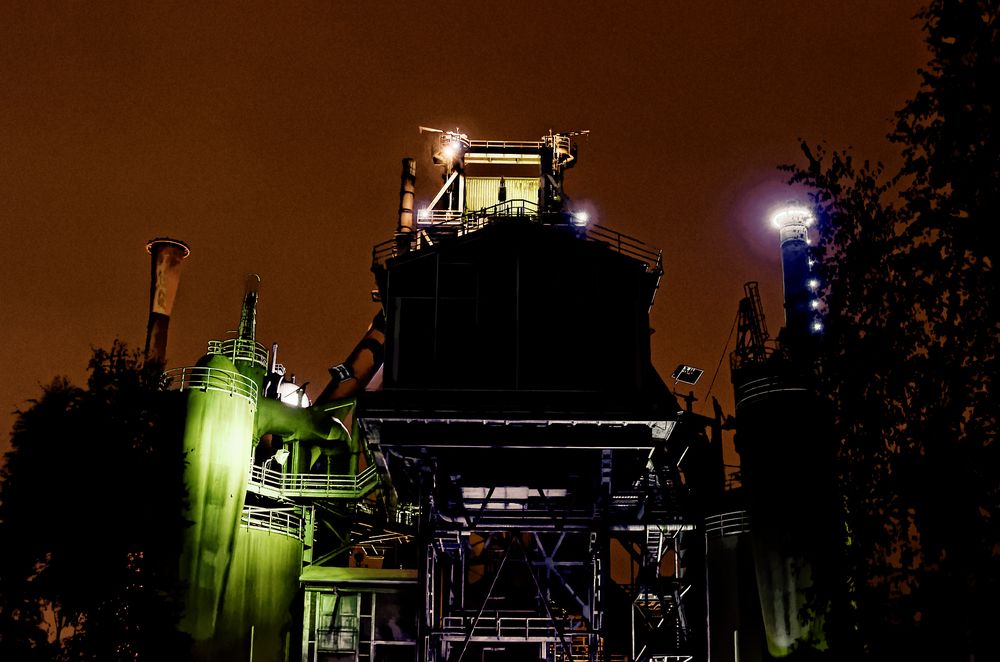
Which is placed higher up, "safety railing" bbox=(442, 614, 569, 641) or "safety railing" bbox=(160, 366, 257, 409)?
Result: "safety railing" bbox=(160, 366, 257, 409)

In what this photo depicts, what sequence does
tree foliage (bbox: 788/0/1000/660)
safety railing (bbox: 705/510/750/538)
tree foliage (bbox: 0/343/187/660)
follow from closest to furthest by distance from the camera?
1. tree foliage (bbox: 788/0/1000/660)
2. tree foliage (bbox: 0/343/187/660)
3. safety railing (bbox: 705/510/750/538)

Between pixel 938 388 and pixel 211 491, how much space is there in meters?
24.4

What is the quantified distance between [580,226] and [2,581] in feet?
66.6

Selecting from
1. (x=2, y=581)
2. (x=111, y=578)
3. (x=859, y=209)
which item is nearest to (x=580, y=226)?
(x=859, y=209)

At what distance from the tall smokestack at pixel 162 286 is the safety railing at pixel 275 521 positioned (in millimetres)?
10777

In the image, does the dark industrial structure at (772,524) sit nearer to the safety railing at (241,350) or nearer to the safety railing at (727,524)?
the safety railing at (727,524)

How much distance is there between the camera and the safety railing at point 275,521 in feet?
119

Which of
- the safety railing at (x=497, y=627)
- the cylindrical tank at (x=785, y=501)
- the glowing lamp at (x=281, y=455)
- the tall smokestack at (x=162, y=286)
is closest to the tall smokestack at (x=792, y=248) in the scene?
the cylindrical tank at (x=785, y=501)

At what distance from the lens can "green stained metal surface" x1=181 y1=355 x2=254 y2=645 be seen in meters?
32.1

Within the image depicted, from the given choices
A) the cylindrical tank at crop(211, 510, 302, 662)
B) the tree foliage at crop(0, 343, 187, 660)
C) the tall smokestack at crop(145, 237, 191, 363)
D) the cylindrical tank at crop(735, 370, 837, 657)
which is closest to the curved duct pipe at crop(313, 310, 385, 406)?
the tall smokestack at crop(145, 237, 191, 363)

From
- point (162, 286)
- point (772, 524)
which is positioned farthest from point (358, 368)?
point (772, 524)

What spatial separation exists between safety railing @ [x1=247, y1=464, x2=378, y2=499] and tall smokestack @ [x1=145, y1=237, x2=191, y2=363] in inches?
368

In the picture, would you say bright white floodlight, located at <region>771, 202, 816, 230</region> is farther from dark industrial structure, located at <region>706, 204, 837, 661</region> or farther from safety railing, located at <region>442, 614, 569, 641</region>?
safety railing, located at <region>442, 614, 569, 641</region>

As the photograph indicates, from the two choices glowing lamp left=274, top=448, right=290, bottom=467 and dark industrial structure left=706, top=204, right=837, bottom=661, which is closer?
dark industrial structure left=706, top=204, right=837, bottom=661
